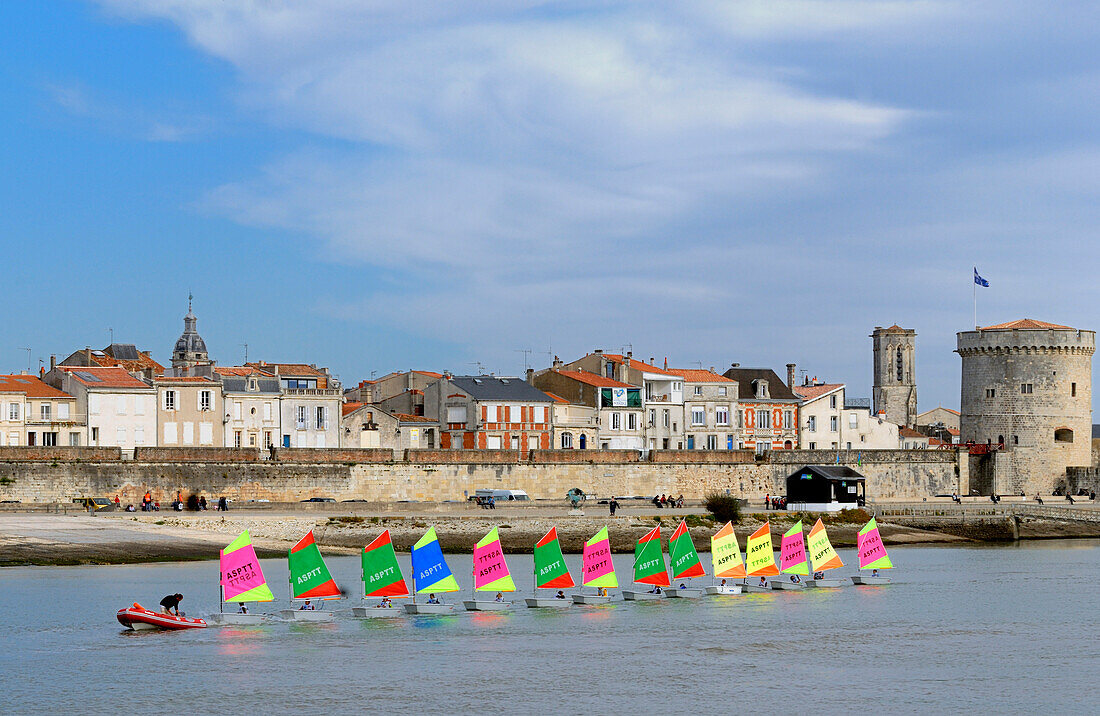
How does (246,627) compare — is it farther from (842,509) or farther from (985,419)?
(985,419)

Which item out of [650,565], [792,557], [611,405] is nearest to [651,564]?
[650,565]

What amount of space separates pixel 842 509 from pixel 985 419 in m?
20.7

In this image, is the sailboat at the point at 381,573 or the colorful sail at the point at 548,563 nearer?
the sailboat at the point at 381,573

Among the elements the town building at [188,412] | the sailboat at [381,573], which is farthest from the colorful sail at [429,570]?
the town building at [188,412]

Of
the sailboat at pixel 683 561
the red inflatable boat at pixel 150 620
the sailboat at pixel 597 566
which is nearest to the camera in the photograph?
the red inflatable boat at pixel 150 620

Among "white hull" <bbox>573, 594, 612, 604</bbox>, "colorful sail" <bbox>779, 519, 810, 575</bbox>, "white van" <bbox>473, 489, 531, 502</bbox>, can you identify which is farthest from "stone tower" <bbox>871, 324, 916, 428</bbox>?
"white hull" <bbox>573, 594, 612, 604</bbox>

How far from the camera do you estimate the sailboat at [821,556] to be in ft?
166

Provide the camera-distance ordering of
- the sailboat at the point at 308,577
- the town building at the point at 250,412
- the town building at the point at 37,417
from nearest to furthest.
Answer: the sailboat at the point at 308,577 → the town building at the point at 37,417 → the town building at the point at 250,412

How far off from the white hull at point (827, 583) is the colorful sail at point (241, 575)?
20761mm

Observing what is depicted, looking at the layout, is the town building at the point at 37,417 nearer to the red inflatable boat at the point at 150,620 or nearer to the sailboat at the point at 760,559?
the red inflatable boat at the point at 150,620

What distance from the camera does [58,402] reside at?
6906 cm

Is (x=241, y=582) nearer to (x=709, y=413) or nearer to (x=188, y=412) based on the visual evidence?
(x=188, y=412)

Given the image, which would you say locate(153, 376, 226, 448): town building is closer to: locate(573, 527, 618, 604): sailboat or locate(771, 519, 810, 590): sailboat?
locate(771, 519, 810, 590): sailboat

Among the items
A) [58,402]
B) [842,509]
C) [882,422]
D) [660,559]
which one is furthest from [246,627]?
[882,422]
